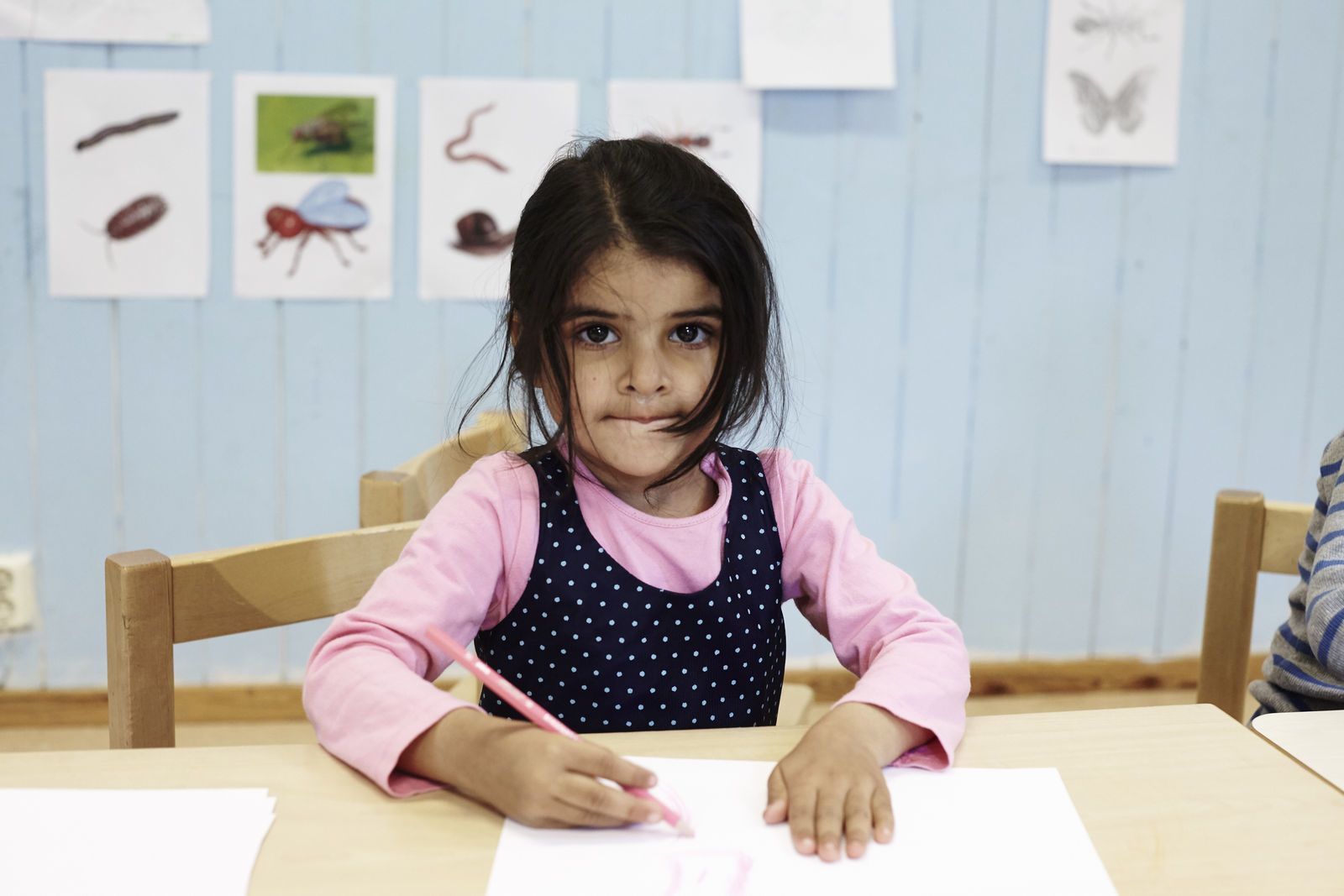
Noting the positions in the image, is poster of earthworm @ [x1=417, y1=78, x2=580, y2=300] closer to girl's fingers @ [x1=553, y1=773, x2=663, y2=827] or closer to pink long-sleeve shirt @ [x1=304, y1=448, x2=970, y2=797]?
pink long-sleeve shirt @ [x1=304, y1=448, x2=970, y2=797]

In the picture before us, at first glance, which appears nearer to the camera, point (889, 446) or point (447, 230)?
point (447, 230)

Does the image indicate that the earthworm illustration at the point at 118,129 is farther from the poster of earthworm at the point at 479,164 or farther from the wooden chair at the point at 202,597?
the wooden chair at the point at 202,597

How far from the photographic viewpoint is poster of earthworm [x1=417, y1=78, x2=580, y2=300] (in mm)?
1818

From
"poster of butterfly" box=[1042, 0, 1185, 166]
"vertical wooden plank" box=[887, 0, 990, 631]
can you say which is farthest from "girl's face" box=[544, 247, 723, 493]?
"poster of butterfly" box=[1042, 0, 1185, 166]

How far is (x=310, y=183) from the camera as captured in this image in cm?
180

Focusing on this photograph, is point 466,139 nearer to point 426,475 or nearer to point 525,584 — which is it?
point 426,475

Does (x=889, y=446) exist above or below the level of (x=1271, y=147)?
below

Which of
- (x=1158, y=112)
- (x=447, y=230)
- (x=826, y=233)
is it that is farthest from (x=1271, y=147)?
(x=447, y=230)

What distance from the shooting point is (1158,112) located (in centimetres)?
194

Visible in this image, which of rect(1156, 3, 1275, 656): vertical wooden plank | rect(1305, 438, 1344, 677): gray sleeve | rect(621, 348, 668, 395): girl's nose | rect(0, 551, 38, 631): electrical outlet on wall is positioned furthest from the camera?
rect(1156, 3, 1275, 656): vertical wooden plank

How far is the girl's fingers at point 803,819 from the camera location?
553 mm

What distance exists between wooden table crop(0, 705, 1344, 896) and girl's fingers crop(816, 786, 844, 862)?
0.26 ft

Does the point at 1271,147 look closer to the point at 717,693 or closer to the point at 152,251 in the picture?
the point at 717,693

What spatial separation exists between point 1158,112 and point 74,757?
6.11 ft
